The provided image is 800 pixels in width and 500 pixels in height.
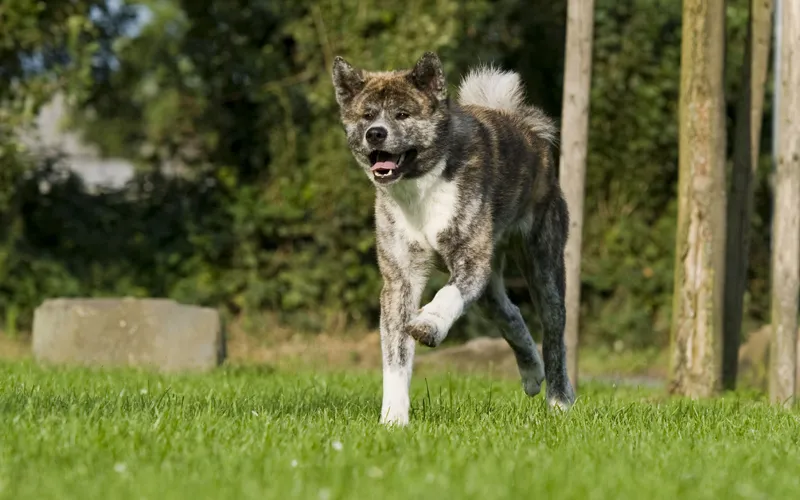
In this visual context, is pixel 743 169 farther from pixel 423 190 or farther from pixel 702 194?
pixel 423 190

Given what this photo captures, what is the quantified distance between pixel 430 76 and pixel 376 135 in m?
0.50

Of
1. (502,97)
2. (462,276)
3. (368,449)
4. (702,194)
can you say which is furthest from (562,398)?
(702,194)

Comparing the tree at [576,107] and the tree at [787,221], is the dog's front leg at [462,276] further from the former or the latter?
the tree at [787,221]

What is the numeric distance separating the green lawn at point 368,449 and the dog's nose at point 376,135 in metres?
1.43

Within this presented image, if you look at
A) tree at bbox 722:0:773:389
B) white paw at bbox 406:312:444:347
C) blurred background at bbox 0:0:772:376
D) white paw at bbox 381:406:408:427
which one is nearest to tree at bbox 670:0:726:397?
tree at bbox 722:0:773:389

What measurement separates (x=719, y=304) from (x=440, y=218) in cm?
409

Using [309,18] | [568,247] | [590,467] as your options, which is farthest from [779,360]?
[309,18]

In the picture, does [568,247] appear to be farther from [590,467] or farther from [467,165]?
[590,467]

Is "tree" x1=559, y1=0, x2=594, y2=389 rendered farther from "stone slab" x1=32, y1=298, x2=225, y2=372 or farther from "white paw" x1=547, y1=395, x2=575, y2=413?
"stone slab" x1=32, y1=298, x2=225, y2=372

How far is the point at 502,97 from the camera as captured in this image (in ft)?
27.0

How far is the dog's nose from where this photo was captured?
6.82 meters

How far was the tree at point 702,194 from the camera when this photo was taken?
10.1 meters

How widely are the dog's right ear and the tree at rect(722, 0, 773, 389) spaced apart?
5.33 meters

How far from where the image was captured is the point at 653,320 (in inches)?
656
